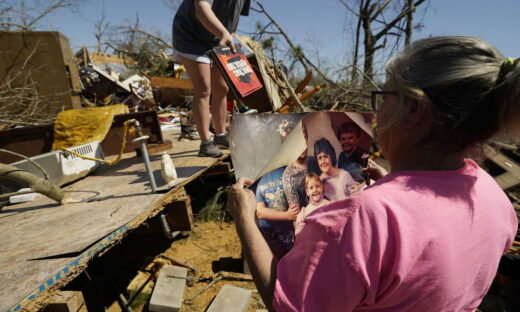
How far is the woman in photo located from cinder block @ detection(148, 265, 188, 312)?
168 centimetres

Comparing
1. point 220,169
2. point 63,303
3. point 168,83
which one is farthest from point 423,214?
point 168,83

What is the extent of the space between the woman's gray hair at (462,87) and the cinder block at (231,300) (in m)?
1.92

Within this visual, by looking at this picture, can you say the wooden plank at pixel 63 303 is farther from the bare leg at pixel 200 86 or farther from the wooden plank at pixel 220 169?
the wooden plank at pixel 220 169

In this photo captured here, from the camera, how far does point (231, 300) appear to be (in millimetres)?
2268

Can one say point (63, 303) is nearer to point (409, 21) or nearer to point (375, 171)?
point (375, 171)

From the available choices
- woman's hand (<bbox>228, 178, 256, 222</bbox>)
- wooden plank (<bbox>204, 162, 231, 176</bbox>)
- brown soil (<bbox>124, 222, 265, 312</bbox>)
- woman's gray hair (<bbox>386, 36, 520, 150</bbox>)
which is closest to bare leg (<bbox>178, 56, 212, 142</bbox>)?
wooden plank (<bbox>204, 162, 231, 176</bbox>)

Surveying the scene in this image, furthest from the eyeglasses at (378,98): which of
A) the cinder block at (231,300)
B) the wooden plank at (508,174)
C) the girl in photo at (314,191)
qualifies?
the wooden plank at (508,174)

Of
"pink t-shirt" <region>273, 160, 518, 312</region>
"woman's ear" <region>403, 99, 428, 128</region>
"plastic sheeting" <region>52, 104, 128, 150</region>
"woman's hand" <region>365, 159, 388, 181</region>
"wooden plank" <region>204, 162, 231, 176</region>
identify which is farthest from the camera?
"wooden plank" <region>204, 162, 231, 176</region>

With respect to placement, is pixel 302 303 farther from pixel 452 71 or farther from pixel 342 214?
pixel 452 71

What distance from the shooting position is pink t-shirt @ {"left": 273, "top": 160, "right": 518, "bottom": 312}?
2.11ft

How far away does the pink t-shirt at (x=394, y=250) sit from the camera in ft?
2.11

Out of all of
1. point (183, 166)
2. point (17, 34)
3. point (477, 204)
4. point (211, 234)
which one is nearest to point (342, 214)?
point (477, 204)

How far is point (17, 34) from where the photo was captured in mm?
4645

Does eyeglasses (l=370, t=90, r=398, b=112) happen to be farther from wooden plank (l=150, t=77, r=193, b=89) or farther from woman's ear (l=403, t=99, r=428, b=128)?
wooden plank (l=150, t=77, r=193, b=89)
